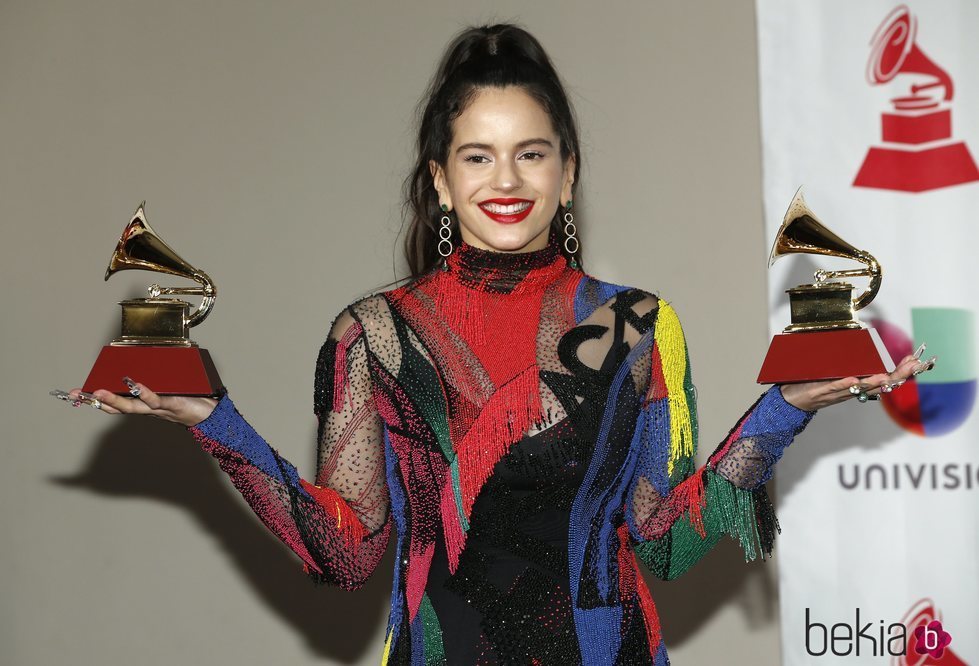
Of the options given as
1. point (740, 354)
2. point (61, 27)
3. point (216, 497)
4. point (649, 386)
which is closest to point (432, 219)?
point (649, 386)

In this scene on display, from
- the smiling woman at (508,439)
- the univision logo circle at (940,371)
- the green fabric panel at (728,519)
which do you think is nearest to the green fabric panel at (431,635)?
the smiling woman at (508,439)

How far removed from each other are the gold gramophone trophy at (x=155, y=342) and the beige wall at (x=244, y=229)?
1.72 meters

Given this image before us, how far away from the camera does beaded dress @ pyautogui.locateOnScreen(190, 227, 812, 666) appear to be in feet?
6.69

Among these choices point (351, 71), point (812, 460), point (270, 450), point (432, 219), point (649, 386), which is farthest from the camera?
point (351, 71)

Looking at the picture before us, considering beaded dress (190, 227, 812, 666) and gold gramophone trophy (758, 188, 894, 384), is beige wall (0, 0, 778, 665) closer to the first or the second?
beaded dress (190, 227, 812, 666)

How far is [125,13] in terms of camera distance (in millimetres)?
3887

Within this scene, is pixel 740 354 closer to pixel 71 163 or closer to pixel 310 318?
pixel 310 318

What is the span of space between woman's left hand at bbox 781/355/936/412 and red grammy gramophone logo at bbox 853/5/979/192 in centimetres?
165

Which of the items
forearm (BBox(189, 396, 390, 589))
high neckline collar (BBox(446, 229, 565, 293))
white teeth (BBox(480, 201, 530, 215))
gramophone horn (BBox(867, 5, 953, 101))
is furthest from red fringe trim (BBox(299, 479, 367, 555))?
gramophone horn (BBox(867, 5, 953, 101))

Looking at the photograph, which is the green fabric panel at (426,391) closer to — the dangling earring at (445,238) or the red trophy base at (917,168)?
the dangling earring at (445,238)

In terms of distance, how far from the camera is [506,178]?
2141 mm

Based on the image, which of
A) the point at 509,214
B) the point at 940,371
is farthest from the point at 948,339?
the point at 509,214

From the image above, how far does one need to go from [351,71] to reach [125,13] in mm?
766

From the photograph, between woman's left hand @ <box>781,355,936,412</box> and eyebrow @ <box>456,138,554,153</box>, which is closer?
woman's left hand @ <box>781,355,936,412</box>
